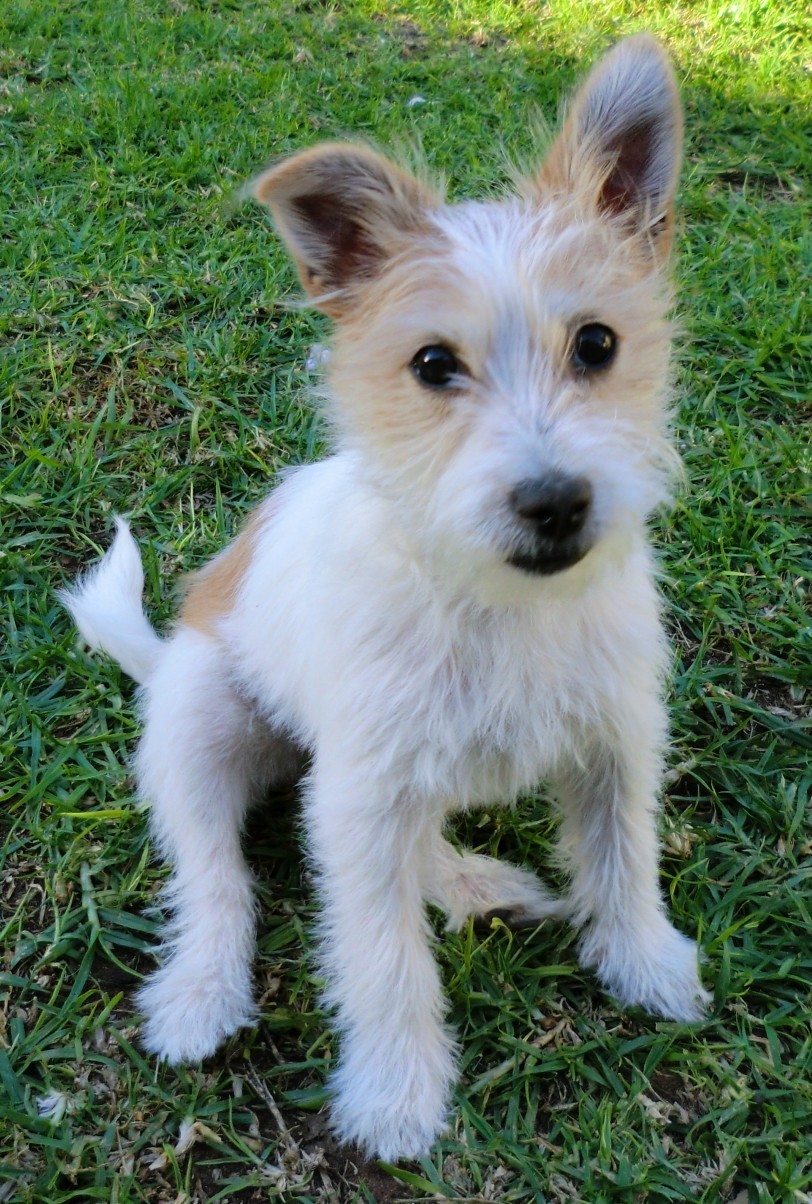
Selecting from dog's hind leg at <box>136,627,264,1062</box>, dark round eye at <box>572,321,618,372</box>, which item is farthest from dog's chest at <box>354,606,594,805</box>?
dog's hind leg at <box>136,627,264,1062</box>

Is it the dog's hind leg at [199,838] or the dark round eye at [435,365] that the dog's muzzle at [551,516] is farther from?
the dog's hind leg at [199,838]

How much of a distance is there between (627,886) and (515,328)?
1.66m

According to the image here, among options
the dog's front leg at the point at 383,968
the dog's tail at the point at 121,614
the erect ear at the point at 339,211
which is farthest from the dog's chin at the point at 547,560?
the dog's tail at the point at 121,614

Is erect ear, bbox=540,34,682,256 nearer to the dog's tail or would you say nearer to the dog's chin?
the dog's chin

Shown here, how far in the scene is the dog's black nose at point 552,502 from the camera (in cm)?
201

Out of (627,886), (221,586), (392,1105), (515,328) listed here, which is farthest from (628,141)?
(392,1105)

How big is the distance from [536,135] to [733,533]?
1.84 meters

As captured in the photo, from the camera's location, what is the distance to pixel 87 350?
4.78 metres

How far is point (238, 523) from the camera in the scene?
13.9 feet

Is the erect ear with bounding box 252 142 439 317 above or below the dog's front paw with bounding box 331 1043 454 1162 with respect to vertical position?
above

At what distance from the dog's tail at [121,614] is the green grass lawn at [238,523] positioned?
0.16m

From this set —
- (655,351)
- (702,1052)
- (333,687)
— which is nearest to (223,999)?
(333,687)

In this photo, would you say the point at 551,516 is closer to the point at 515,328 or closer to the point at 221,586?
the point at 515,328

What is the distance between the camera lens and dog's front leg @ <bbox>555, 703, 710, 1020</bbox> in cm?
275
